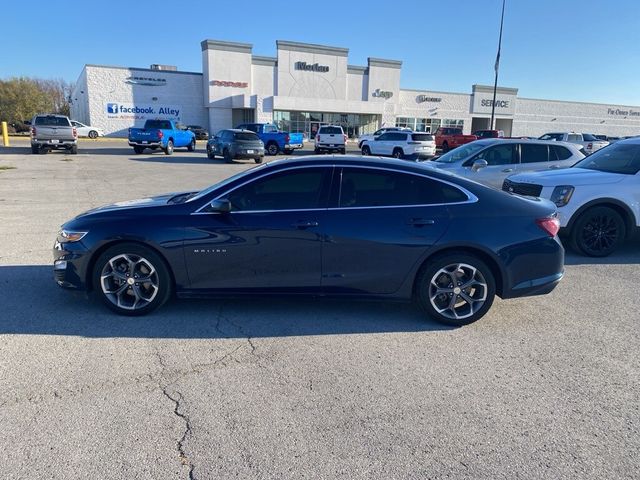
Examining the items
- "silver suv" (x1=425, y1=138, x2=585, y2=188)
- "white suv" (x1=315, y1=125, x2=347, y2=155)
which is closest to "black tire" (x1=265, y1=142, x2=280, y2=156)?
"white suv" (x1=315, y1=125, x2=347, y2=155)

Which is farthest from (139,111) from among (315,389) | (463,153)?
(315,389)

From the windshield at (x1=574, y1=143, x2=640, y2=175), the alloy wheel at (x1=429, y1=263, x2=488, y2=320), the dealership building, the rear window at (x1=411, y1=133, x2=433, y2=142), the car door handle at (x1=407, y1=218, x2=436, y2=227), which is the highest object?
the dealership building

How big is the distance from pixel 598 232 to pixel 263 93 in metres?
45.7

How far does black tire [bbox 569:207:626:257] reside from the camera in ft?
22.4

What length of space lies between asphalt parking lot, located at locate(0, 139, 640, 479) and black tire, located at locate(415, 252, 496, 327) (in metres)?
0.15

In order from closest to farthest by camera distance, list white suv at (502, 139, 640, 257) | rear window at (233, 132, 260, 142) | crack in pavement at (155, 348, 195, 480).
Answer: crack in pavement at (155, 348, 195, 480)
white suv at (502, 139, 640, 257)
rear window at (233, 132, 260, 142)

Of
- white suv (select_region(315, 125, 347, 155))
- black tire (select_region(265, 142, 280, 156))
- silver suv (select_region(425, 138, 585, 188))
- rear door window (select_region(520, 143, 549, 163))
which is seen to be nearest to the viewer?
silver suv (select_region(425, 138, 585, 188))

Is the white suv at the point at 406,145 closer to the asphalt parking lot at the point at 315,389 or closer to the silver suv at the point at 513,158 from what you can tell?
the silver suv at the point at 513,158

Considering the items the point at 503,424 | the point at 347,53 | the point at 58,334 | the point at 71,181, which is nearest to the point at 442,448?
the point at 503,424

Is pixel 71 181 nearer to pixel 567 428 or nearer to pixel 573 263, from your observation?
pixel 573 263

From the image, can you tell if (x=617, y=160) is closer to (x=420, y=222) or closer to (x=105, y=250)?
(x=420, y=222)

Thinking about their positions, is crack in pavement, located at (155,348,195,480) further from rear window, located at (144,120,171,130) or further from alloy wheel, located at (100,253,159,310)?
rear window, located at (144,120,171,130)

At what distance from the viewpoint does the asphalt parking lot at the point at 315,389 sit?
2543mm

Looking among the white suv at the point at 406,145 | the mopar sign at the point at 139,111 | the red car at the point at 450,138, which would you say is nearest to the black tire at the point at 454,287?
the white suv at the point at 406,145
